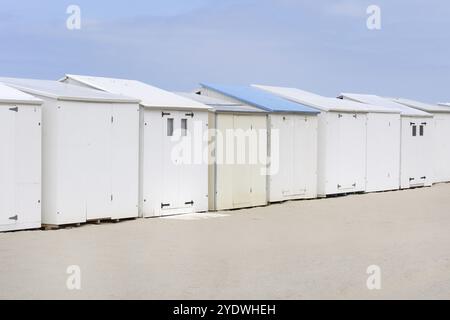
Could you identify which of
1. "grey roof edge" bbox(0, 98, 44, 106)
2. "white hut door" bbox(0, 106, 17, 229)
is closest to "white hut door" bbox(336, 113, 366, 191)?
"grey roof edge" bbox(0, 98, 44, 106)

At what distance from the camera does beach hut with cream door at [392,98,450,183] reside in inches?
1078

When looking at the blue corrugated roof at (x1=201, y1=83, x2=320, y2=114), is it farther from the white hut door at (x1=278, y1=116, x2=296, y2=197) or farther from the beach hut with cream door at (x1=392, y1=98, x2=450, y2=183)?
the beach hut with cream door at (x1=392, y1=98, x2=450, y2=183)

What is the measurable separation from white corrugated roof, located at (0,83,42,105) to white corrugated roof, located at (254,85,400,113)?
955 cm

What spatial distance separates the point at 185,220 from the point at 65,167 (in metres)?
2.75

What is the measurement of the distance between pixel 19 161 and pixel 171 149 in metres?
3.65

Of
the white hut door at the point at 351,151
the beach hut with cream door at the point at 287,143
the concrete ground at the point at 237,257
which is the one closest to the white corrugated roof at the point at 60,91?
the concrete ground at the point at 237,257

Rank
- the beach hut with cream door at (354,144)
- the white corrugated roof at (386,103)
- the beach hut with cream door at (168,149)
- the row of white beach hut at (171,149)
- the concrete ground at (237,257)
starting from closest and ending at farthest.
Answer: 1. the concrete ground at (237,257)
2. the row of white beach hut at (171,149)
3. the beach hut with cream door at (168,149)
4. the beach hut with cream door at (354,144)
5. the white corrugated roof at (386,103)

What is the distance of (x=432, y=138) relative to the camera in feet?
86.6

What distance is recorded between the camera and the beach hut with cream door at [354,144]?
20.9 m

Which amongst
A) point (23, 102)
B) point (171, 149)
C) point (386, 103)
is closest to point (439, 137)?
point (386, 103)

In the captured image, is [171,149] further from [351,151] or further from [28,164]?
[351,151]

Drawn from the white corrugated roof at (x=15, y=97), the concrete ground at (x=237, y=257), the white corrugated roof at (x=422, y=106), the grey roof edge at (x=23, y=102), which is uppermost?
the white corrugated roof at (x=422, y=106)

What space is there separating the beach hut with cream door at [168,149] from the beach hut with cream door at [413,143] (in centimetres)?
999

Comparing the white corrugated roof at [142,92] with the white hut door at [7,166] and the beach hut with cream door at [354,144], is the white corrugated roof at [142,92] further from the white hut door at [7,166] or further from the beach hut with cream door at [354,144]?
the beach hut with cream door at [354,144]
